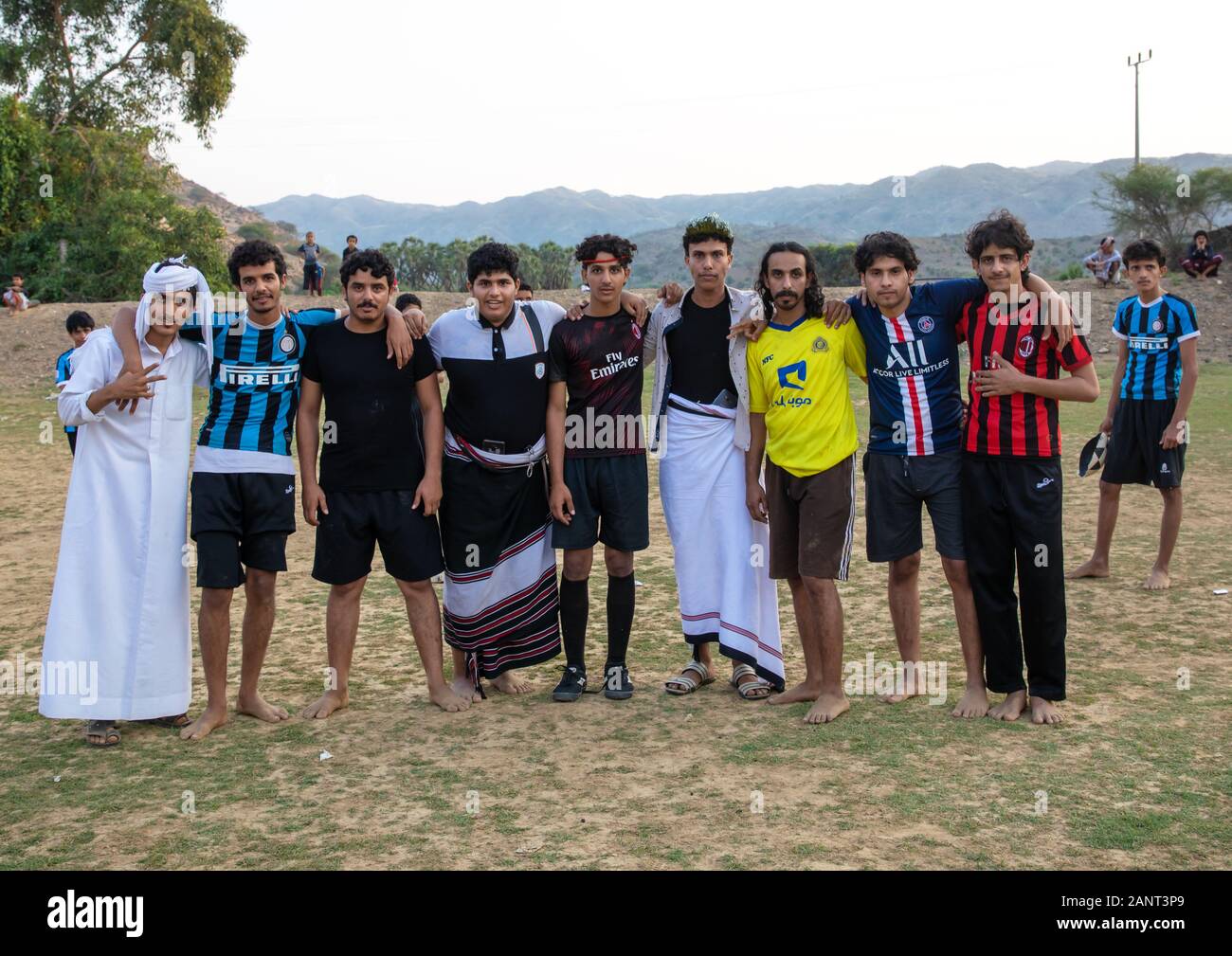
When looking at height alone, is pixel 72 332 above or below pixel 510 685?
above

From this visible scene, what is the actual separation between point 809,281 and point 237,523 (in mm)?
2756

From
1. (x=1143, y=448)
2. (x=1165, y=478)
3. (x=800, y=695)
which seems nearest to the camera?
(x=800, y=695)

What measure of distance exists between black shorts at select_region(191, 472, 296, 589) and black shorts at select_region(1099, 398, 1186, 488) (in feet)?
17.4

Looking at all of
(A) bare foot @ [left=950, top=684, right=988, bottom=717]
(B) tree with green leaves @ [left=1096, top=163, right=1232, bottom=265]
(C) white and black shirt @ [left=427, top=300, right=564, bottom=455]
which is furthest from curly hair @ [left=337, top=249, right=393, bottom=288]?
(B) tree with green leaves @ [left=1096, top=163, right=1232, bottom=265]

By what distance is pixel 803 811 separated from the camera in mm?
4145

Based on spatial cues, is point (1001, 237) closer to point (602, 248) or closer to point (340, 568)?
point (602, 248)

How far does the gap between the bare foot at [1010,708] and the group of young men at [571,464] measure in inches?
0.7

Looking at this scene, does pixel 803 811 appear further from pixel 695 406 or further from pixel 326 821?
→ pixel 695 406

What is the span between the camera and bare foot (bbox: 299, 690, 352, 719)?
531 centimetres

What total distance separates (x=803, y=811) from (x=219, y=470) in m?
2.85

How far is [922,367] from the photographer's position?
5031 millimetres

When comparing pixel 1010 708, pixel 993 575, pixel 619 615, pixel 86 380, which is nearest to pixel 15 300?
pixel 86 380

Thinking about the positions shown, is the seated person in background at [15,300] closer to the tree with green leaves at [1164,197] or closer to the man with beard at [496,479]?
the man with beard at [496,479]
